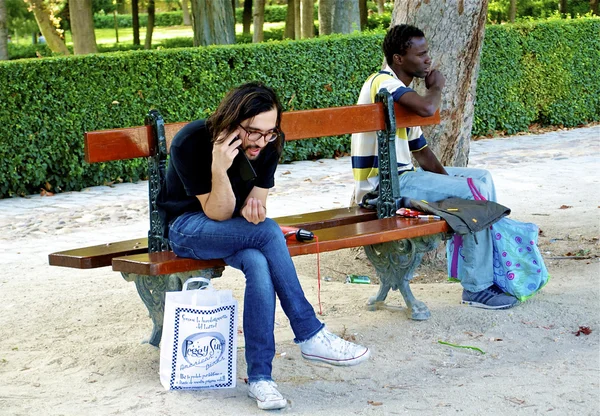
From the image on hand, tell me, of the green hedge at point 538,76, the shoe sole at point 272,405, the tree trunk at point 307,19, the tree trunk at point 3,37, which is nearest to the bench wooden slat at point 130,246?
the shoe sole at point 272,405

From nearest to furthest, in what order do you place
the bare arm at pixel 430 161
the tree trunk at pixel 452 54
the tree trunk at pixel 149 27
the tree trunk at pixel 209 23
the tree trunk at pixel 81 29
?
1. the bare arm at pixel 430 161
2. the tree trunk at pixel 452 54
3. the tree trunk at pixel 209 23
4. the tree trunk at pixel 81 29
5. the tree trunk at pixel 149 27

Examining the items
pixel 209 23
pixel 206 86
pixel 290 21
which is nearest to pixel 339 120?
pixel 206 86

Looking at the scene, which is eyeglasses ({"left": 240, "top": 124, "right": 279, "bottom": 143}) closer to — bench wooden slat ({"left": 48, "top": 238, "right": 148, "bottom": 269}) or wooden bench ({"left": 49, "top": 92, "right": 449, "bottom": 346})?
wooden bench ({"left": 49, "top": 92, "right": 449, "bottom": 346})

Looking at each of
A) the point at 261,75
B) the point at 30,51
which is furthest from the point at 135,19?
the point at 261,75

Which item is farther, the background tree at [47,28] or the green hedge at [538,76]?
the background tree at [47,28]

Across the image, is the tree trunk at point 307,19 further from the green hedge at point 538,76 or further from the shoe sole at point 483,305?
the shoe sole at point 483,305

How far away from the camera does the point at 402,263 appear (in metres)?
5.10

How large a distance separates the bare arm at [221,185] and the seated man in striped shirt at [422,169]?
1558mm

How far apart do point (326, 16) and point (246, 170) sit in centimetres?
1255

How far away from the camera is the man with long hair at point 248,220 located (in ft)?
13.1

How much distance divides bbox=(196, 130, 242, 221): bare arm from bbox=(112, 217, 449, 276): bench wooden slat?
0.24 metres

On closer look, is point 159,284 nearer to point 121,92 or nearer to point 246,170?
point 246,170

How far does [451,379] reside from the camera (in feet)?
14.0

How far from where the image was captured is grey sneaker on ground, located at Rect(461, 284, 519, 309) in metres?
5.25
